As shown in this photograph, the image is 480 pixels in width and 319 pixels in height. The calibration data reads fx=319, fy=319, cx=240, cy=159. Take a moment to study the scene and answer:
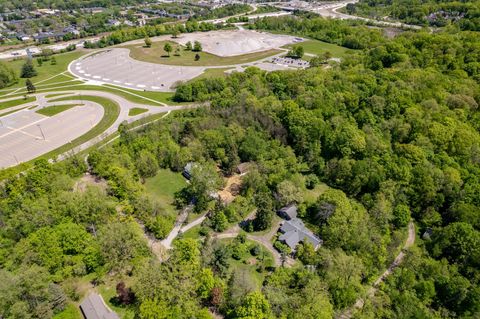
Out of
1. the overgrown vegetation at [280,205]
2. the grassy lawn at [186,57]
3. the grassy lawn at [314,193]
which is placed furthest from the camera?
the grassy lawn at [186,57]

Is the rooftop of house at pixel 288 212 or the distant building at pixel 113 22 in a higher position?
the distant building at pixel 113 22

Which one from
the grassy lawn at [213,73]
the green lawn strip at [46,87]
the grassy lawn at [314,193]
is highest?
the green lawn strip at [46,87]

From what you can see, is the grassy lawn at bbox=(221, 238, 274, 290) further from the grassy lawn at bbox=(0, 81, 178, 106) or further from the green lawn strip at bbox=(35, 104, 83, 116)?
the green lawn strip at bbox=(35, 104, 83, 116)

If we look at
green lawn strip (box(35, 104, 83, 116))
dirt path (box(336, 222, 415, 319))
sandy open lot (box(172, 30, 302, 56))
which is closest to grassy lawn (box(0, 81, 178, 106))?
green lawn strip (box(35, 104, 83, 116))

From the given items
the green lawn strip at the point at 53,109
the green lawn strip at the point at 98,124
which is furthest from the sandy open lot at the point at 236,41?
the green lawn strip at the point at 53,109

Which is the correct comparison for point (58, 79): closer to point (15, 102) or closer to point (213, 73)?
point (15, 102)

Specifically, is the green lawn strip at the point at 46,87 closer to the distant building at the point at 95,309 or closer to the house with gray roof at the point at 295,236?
the distant building at the point at 95,309

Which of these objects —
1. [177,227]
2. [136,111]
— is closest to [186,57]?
[136,111]

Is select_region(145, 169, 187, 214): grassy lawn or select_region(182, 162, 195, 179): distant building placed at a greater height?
select_region(182, 162, 195, 179): distant building
